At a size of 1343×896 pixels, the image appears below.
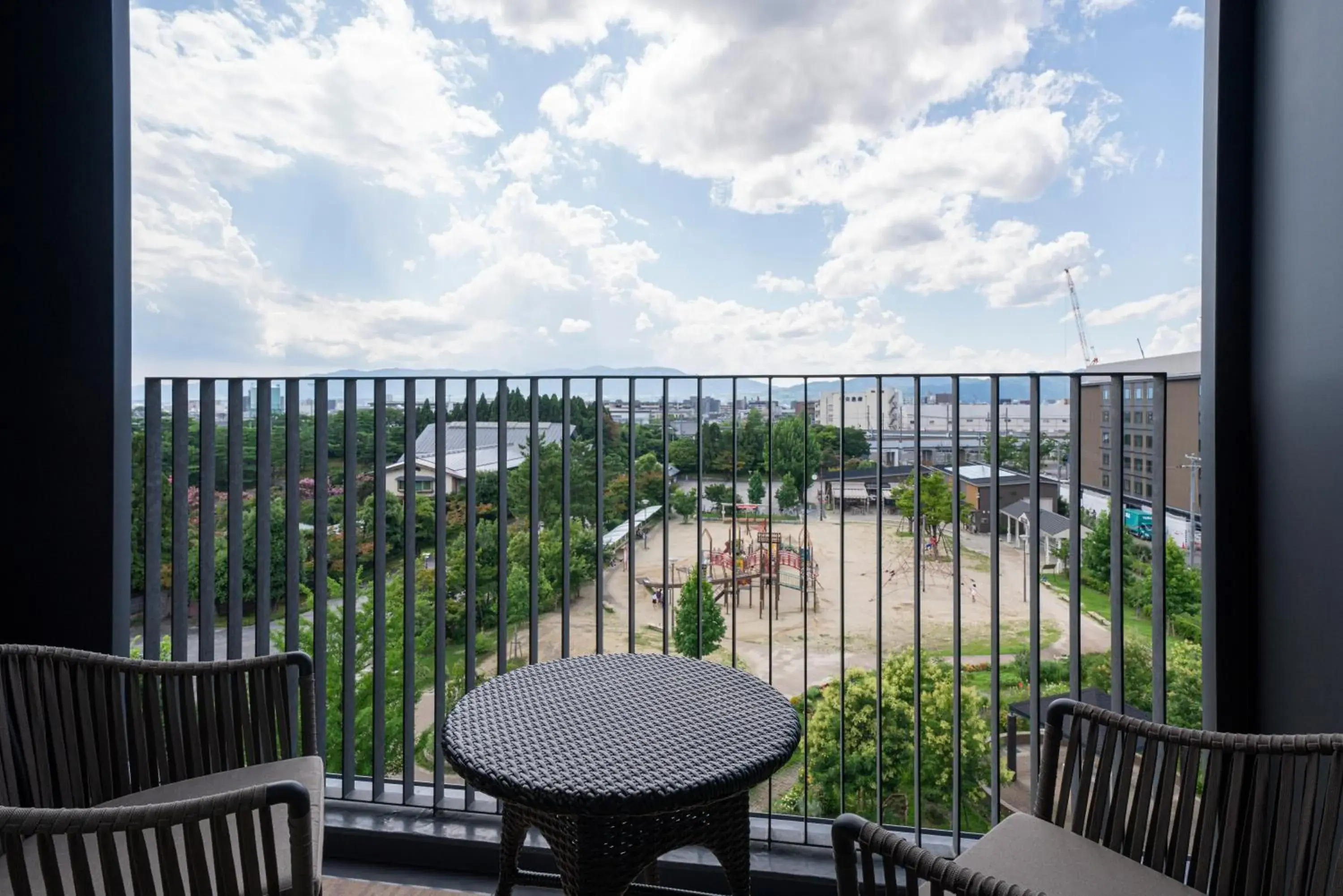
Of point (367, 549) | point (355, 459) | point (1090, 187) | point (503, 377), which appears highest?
point (1090, 187)

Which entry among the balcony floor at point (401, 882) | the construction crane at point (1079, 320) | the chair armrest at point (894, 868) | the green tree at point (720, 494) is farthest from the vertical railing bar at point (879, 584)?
the construction crane at point (1079, 320)

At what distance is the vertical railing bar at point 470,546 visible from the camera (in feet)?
6.20

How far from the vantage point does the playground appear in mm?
1850

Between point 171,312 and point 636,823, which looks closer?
point 636,823

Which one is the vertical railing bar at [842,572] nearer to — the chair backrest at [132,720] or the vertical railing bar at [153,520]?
the chair backrest at [132,720]

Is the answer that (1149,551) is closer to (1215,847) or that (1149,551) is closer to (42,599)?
(1215,847)

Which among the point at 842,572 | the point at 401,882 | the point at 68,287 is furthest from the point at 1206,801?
the point at 68,287

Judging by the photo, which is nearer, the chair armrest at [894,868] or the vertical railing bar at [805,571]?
the chair armrest at [894,868]

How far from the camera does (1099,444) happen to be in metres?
1.63

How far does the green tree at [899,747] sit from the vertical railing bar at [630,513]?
63 cm

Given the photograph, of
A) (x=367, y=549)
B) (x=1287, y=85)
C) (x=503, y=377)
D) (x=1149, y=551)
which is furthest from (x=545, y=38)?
(x=1149, y=551)

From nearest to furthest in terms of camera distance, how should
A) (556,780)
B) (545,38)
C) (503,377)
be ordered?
(556,780) → (503,377) → (545,38)

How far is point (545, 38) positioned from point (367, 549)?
10.1ft

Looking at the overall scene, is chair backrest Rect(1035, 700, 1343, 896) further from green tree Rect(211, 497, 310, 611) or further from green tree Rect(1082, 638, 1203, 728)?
green tree Rect(211, 497, 310, 611)
